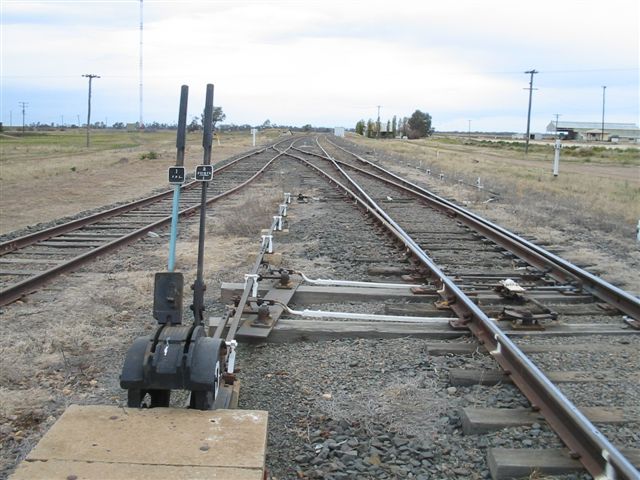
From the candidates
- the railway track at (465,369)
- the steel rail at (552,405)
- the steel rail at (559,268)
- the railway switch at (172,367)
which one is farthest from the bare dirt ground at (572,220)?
the railway switch at (172,367)

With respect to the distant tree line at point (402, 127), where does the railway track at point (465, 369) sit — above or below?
below

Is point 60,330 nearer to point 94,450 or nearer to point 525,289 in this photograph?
point 94,450

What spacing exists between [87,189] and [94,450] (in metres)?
18.4

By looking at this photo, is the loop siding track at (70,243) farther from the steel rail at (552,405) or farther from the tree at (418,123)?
the tree at (418,123)

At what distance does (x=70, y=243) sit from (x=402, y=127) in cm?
12873

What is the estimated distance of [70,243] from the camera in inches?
397

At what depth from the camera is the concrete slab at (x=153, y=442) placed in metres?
2.74

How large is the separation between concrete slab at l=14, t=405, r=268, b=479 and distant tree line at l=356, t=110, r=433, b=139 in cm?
11758

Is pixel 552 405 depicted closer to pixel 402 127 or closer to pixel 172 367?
pixel 172 367

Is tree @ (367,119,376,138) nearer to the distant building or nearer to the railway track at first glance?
the distant building

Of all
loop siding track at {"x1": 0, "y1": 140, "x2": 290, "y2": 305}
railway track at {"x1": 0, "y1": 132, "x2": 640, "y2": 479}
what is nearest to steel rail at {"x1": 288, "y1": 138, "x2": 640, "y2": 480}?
railway track at {"x1": 0, "y1": 132, "x2": 640, "y2": 479}

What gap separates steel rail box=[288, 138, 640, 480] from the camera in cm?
324

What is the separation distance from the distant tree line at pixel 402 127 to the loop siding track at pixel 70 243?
107m

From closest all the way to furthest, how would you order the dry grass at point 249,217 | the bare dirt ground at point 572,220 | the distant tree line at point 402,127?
the bare dirt ground at point 572,220, the dry grass at point 249,217, the distant tree line at point 402,127
